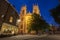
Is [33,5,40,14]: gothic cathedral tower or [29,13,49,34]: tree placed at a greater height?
[33,5,40,14]: gothic cathedral tower

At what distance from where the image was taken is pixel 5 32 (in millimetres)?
8062

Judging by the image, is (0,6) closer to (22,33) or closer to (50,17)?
(22,33)

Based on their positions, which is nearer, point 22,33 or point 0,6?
point 0,6

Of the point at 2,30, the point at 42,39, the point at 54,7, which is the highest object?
the point at 54,7

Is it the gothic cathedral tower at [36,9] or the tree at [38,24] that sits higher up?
the gothic cathedral tower at [36,9]

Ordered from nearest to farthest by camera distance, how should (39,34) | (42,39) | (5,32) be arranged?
1. (42,39)
2. (39,34)
3. (5,32)

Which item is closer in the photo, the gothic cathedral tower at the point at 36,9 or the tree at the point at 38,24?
the tree at the point at 38,24

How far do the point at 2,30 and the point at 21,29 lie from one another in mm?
955

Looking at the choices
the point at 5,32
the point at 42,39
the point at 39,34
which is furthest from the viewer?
the point at 5,32

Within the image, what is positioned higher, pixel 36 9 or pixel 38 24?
pixel 36 9

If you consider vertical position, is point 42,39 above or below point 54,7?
below

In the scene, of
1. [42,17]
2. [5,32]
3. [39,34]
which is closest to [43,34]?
[39,34]

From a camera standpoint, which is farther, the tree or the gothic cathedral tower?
the gothic cathedral tower

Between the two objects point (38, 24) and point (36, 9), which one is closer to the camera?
point (38, 24)
